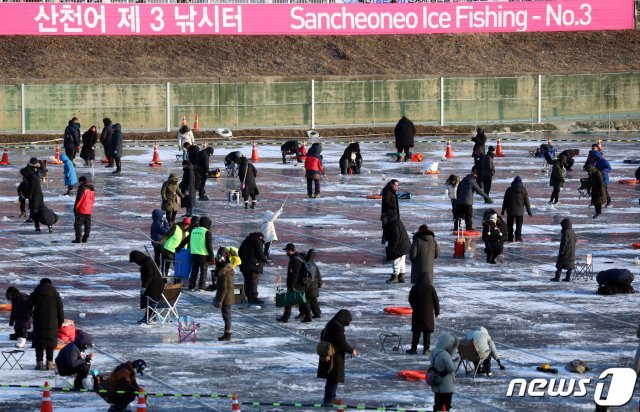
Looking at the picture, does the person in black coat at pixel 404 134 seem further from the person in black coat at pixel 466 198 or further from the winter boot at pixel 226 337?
the winter boot at pixel 226 337

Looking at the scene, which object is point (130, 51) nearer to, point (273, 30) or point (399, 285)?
point (273, 30)

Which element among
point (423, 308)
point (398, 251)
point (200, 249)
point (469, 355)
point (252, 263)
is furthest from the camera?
point (398, 251)

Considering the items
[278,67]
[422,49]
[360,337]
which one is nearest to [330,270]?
[360,337]

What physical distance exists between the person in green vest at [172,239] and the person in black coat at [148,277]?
311cm

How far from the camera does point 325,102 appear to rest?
196 ft

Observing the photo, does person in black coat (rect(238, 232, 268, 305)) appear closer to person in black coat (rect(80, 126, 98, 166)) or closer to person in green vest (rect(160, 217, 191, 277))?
person in green vest (rect(160, 217, 191, 277))

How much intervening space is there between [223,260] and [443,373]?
253 inches

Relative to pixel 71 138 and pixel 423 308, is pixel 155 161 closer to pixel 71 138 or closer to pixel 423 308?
pixel 71 138

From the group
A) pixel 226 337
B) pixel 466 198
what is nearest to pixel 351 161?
pixel 466 198

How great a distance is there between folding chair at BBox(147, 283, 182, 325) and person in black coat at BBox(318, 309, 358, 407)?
17.5 ft

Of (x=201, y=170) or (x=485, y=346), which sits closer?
(x=485, y=346)

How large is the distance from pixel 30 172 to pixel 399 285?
999 centimetres

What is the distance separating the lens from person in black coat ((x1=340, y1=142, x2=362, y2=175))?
44.3m

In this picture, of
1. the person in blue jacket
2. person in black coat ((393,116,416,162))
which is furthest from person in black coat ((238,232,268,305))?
person in black coat ((393,116,416,162))
